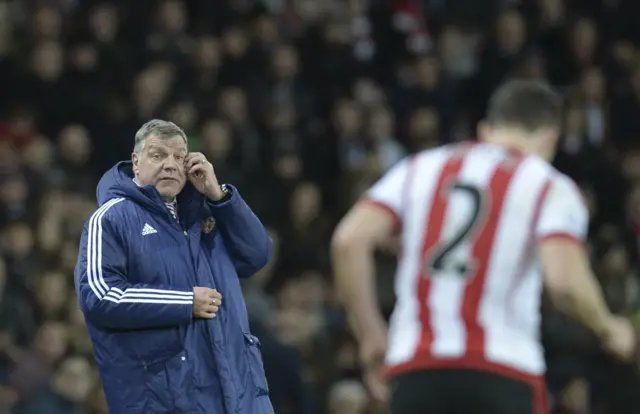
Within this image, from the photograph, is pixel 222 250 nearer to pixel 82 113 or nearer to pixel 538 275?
pixel 538 275

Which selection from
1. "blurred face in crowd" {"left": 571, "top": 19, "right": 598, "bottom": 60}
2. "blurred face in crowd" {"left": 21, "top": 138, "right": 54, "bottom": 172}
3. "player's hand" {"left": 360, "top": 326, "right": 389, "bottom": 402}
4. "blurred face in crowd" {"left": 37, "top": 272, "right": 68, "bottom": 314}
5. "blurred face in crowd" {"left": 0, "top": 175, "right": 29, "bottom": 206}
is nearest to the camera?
"player's hand" {"left": 360, "top": 326, "right": 389, "bottom": 402}

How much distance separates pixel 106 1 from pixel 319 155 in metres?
2.45

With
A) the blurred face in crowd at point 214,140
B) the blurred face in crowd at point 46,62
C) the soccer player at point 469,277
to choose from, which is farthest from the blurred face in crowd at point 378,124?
the soccer player at point 469,277

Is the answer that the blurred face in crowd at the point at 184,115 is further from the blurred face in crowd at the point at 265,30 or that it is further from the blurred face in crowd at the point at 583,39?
the blurred face in crowd at the point at 583,39

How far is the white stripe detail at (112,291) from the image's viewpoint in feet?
20.2

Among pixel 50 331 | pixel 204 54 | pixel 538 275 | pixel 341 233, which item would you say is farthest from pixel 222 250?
pixel 204 54

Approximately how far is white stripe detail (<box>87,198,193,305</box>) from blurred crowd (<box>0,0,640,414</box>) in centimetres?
471

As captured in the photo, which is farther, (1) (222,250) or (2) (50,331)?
(2) (50,331)

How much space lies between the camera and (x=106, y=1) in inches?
560

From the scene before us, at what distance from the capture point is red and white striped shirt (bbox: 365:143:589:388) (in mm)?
5277

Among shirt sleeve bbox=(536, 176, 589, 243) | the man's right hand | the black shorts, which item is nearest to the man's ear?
the man's right hand

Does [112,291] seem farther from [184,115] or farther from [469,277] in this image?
[184,115]

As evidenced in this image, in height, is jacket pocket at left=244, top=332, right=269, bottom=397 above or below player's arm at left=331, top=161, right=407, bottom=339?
below

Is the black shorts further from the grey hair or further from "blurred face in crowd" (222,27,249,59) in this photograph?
"blurred face in crowd" (222,27,249,59)
